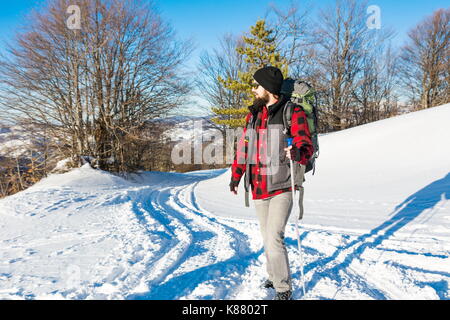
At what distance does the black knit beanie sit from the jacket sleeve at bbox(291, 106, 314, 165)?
292 millimetres

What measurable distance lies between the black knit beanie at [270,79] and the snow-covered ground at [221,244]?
1.94 meters

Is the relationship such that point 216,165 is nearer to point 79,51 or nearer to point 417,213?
point 79,51

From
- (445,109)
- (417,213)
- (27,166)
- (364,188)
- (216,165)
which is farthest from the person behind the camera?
(216,165)

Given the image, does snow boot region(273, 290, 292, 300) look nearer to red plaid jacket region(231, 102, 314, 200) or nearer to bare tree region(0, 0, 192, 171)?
red plaid jacket region(231, 102, 314, 200)

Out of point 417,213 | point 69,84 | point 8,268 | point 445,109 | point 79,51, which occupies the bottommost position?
point 8,268

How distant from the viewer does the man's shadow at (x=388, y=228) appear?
105 inches

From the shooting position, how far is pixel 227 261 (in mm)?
3080

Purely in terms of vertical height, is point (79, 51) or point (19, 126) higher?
point (79, 51)

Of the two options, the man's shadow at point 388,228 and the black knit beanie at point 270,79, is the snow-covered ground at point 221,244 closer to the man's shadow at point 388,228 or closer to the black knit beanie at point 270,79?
the man's shadow at point 388,228

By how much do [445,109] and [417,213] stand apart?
383 inches

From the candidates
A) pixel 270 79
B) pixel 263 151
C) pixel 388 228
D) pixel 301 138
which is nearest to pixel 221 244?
pixel 263 151

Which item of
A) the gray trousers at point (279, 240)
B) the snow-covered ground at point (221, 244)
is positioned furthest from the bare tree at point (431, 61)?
the gray trousers at point (279, 240)

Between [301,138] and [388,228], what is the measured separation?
10.5 feet

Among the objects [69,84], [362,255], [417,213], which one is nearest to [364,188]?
[417,213]
